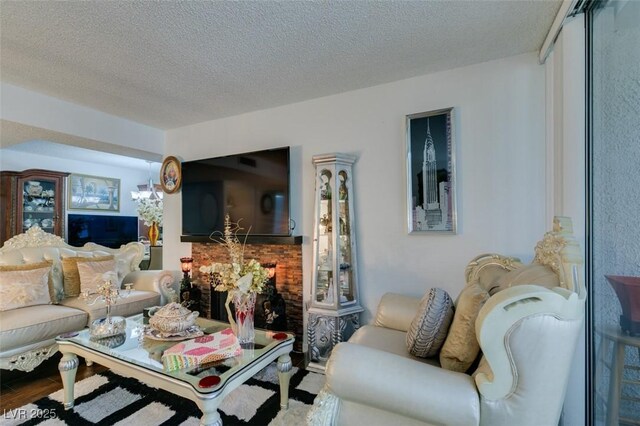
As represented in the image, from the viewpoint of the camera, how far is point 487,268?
77.3 inches

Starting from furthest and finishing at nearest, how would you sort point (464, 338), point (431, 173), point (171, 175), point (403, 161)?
point (171, 175) < point (403, 161) < point (431, 173) < point (464, 338)

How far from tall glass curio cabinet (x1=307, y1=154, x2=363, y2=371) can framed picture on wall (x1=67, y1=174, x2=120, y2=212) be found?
5111 millimetres

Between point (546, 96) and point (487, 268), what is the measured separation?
1.28 meters

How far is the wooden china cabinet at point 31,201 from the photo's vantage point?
4277mm

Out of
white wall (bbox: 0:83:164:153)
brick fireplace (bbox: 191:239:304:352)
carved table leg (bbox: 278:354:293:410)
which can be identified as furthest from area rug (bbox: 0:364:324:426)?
white wall (bbox: 0:83:164:153)

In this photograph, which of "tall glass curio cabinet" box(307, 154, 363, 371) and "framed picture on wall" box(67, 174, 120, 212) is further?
"framed picture on wall" box(67, 174, 120, 212)

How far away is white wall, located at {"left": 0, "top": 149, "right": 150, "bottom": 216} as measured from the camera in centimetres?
468

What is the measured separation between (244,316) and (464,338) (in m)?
1.26

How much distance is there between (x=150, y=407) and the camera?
1970 mm

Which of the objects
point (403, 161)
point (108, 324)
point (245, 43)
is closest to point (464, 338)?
point (403, 161)

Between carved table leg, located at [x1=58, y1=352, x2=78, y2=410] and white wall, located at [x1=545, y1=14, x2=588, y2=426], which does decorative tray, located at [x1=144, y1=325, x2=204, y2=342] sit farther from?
white wall, located at [x1=545, y1=14, x2=588, y2=426]

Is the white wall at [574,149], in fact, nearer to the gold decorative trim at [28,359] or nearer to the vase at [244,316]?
the vase at [244,316]

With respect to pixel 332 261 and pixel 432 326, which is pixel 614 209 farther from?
pixel 332 261

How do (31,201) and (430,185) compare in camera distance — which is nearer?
(430,185)
